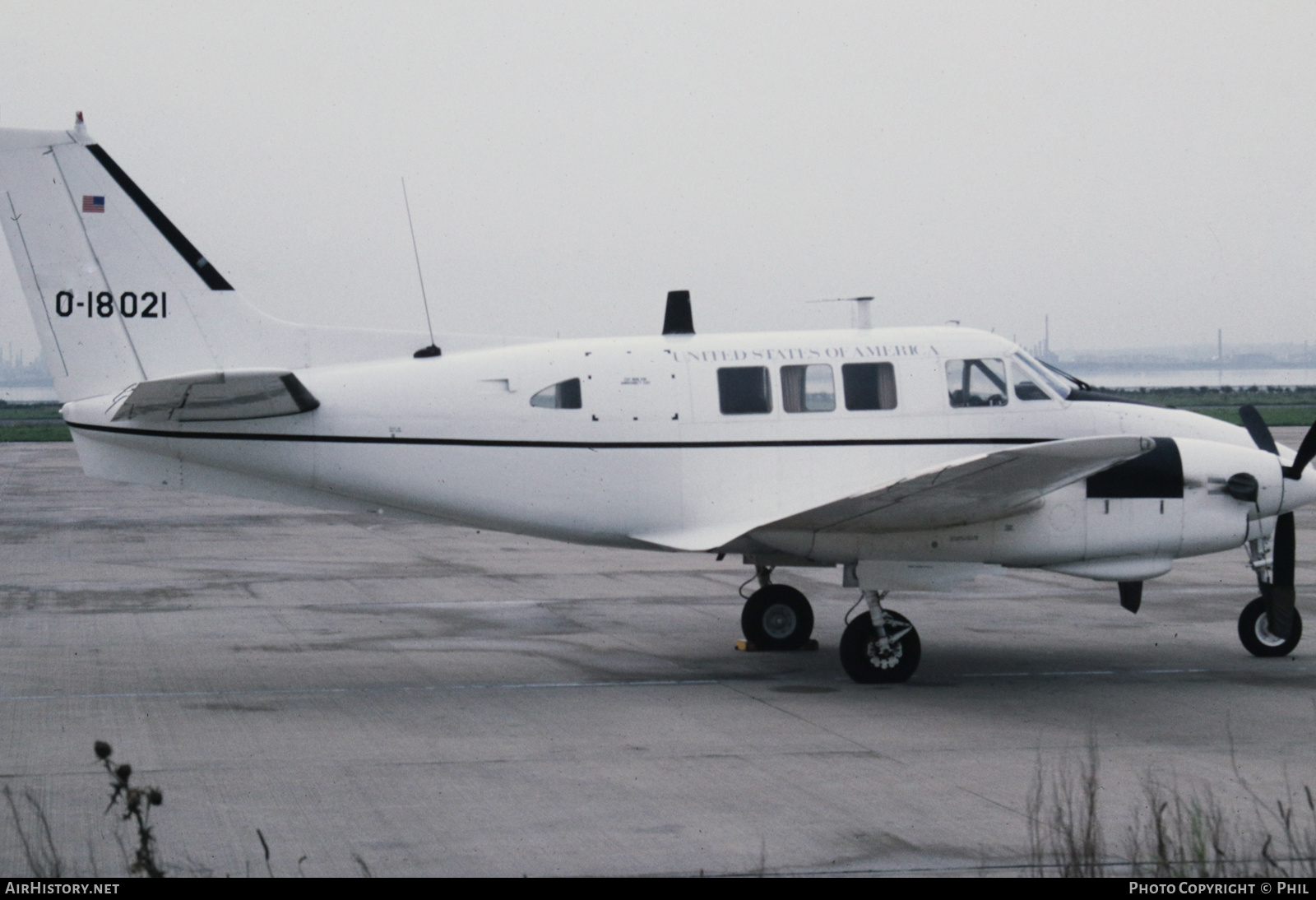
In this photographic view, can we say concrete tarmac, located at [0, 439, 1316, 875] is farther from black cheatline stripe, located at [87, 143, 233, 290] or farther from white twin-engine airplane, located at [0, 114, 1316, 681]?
black cheatline stripe, located at [87, 143, 233, 290]

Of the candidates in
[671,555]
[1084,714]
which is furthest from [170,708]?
[671,555]

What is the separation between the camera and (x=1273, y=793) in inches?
350

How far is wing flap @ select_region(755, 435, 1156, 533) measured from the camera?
1130 centimetres

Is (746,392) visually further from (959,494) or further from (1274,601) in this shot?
(1274,601)

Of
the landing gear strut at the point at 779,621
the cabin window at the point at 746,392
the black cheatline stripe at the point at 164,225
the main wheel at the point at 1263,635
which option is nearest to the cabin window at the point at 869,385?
the cabin window at the point at 746,392

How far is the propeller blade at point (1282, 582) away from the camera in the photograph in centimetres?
1346

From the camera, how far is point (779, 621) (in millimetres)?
14602

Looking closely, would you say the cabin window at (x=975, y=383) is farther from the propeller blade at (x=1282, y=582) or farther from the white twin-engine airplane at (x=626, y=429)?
the propeller blade at (x=1282, y=582)

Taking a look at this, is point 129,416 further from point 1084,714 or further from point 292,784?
point 1084,714

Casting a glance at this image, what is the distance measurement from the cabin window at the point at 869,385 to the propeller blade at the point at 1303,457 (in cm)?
379

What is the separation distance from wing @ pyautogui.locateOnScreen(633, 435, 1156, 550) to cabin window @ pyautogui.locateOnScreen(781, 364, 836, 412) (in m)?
1.19

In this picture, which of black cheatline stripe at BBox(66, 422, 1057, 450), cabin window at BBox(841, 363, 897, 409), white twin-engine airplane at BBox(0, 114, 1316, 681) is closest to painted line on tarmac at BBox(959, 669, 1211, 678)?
white twin-engine airplane at BBox(0, 114, 1316, 681)

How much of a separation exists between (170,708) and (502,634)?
4.68 meters

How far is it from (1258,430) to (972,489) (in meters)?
4.19
